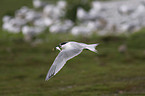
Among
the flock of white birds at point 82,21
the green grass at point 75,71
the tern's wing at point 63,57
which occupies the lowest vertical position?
the tern's wing at point 63,57

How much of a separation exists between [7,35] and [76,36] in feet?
66.2

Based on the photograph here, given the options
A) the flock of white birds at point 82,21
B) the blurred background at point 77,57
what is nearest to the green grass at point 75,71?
the blurred background at point 77,57

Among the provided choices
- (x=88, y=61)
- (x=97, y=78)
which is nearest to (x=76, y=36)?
(x=88, y=61)

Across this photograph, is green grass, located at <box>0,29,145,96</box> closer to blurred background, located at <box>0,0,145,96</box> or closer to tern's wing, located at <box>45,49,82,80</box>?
blurred background, located at <box>0,0,145,96</box>

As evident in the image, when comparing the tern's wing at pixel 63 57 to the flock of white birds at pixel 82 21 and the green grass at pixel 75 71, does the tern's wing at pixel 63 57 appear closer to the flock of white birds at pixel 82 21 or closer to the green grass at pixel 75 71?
the green grass at pixel 75 71

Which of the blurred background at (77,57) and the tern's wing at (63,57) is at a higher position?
the blurred background at (77,57)

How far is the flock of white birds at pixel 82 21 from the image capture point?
63.4 meters

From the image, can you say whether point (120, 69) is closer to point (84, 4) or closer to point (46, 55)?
point (46, 55)

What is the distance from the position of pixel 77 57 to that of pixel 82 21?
73.1ft

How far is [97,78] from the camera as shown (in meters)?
39.4

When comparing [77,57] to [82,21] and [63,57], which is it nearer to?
[82,21]

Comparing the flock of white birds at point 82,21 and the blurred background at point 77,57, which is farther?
the flock of white birds at point 82,21

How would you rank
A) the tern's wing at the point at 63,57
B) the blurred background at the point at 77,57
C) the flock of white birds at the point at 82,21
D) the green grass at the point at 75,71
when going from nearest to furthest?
the tern's wing at the point at 63,57
the green grass at the point at 75,71
the blurred background at the point at 77,57
the flock of white birds at the point at 82,21

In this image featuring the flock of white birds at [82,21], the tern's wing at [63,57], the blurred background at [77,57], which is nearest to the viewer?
the tern's wing at [63,57]
